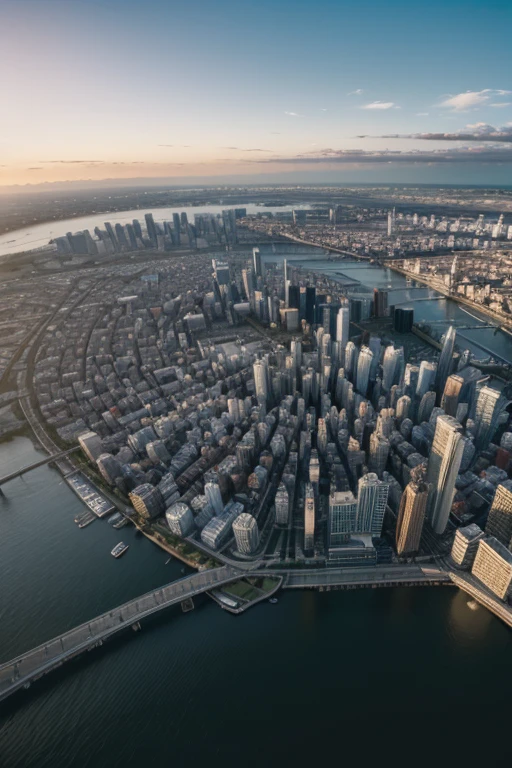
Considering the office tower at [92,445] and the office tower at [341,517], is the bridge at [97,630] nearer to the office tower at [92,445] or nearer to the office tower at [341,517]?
the office tower at [341,517]

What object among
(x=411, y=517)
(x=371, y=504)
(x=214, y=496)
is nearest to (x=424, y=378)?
(x=371, y=504)

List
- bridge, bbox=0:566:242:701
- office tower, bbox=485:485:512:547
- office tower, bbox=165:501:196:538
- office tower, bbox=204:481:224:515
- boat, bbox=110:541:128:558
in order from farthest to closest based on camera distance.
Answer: office tower, bbox=204:481:224:515, boat, bbox=110:541:128:558, office tower, bbox=165:501:196:538, office tower, bbox=485:485:512:547, bridge, bbox=0:566:242:701

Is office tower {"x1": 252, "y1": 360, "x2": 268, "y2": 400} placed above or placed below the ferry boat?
above

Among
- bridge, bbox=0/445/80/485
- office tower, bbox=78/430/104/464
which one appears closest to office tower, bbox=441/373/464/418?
office tower, bbox=78/430/104/464

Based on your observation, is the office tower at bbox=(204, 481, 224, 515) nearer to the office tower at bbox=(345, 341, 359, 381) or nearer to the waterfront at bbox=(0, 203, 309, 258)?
the office tower at bbox=(345, 341, 359, 381)

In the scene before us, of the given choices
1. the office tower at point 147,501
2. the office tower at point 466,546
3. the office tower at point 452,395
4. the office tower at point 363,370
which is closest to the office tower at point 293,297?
→ the office tower at point 363,370

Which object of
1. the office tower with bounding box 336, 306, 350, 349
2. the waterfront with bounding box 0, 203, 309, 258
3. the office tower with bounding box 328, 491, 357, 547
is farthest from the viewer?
the waterfront with bounding box 0, 203, 309, 258

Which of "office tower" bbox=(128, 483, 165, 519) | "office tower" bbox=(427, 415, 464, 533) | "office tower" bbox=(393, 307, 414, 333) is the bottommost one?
"office tower" bbox=(393, 307, 414, 333)
